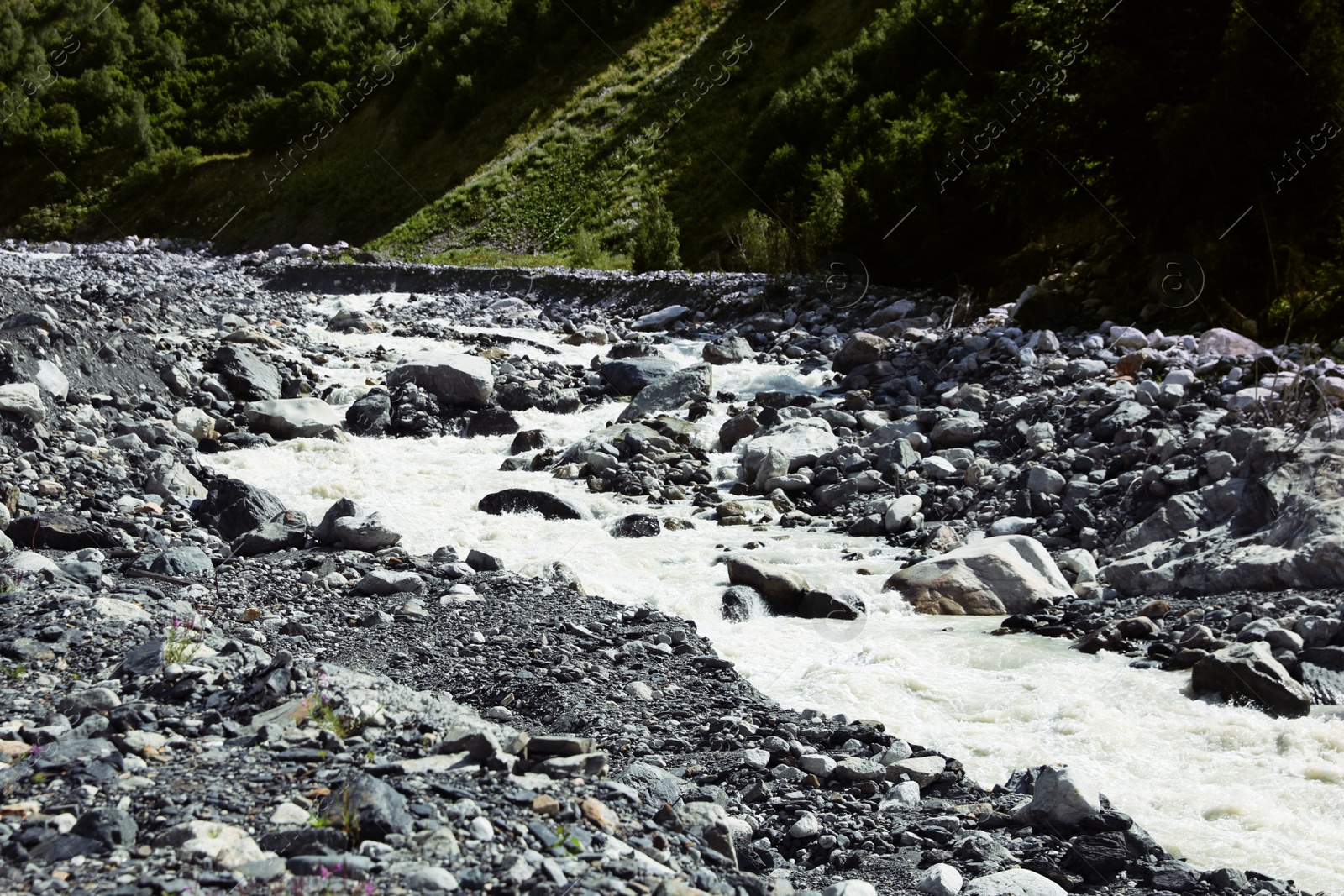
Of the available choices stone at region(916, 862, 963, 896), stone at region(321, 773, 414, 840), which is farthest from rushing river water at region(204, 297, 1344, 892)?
stone at region(321, 773, 414, 840)

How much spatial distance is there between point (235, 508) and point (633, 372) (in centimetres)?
593

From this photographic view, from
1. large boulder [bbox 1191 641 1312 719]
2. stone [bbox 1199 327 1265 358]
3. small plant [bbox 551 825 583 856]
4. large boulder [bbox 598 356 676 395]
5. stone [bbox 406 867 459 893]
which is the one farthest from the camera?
large boulder [bbox 598 356 676 395]

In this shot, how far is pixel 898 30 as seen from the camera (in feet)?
73.5

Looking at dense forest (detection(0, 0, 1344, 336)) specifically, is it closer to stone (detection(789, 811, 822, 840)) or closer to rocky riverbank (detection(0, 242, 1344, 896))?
rocky riverbank (detection(0, 242, 1344, 896))

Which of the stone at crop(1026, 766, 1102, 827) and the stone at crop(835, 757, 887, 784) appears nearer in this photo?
the stone at crop(1026, 766, 1102, 827)

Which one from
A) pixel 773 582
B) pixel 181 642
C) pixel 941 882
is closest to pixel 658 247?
pixel 773 582

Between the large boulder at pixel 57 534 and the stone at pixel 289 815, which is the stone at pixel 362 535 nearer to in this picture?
the large boulder at pixel 57 534

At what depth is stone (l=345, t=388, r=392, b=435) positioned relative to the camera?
34.1ft

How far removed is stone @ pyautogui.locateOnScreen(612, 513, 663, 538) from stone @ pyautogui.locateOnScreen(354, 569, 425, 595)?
6.70 ft

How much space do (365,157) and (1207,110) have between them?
108 feet

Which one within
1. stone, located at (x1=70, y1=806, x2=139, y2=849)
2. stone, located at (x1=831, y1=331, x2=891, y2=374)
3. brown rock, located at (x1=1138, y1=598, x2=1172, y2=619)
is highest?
stone, located at (x1=831, y1=331, x2=891, y2=374)

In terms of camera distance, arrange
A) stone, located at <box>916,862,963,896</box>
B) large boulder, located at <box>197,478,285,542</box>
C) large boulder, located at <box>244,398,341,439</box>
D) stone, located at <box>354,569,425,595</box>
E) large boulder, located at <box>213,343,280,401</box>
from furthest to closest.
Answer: large boulder, located at <box>213,343,280,401</box> < large boulder, located at <box>244,398,341,439</box> < large boulder, located at <box>197,478,285,542</box> < stone, located at <box>354,569,425,595</box> < stone, located at <box>916,862,963,896</box>

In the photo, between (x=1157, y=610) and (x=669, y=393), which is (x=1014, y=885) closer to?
(x=1157, y=610)

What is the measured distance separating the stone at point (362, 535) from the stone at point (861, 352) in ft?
21.5
